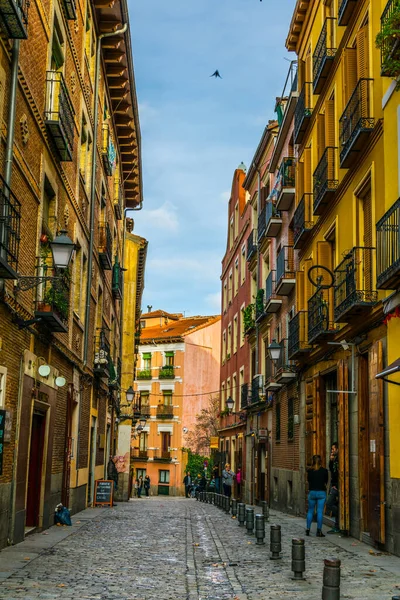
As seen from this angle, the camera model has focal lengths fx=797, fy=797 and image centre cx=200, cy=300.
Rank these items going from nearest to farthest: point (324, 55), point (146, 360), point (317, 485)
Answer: point (317, 485) < point (324, 55) < point (146, 360)

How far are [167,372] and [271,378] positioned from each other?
3867cm

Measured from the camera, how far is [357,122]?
1500 cm

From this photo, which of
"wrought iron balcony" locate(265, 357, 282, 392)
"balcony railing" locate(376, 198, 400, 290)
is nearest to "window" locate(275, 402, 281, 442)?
"wrought iron balcony" locate(265, 357, 282, 392)

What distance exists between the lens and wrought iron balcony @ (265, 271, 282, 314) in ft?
91.9

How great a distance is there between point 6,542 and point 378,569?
5.71 meters

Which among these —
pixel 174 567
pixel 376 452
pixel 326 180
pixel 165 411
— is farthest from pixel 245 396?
pixel 165 411

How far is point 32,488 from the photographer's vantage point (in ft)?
51.9

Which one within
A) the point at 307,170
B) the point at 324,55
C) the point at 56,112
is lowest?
the point at 56,112

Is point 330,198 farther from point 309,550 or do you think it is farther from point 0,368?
point 0,368

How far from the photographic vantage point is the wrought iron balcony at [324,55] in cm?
1878

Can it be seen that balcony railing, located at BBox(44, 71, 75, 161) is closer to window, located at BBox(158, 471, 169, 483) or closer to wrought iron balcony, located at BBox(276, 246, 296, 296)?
wrought iron balcony, located at BBox(276, 246, 296, 296)

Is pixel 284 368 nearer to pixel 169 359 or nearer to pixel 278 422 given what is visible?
pixel 278 422

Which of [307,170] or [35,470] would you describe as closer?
[35,470]

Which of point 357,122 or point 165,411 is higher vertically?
point 357,122
